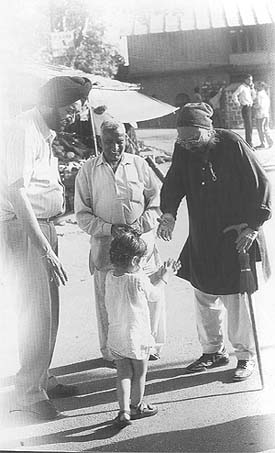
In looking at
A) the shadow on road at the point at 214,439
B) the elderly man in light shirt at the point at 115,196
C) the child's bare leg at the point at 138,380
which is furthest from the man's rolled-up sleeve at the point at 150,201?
the shadow on road at the point at 214,439

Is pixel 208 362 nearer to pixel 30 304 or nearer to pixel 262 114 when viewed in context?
pixel 30 304

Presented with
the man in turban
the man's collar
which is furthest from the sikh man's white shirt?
the man's collar

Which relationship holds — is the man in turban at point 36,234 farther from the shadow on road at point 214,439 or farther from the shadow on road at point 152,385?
the shadow on road at point 214,439

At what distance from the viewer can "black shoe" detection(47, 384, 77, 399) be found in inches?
227

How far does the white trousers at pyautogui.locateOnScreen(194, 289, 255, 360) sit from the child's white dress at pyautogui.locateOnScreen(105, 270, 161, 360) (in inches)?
11.8

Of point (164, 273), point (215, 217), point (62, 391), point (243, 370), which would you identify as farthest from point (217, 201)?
point (62, 391)

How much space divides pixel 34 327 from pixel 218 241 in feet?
3.25

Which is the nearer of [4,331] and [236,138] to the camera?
[236,138]

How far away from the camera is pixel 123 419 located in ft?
18.0

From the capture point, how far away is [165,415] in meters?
5.53

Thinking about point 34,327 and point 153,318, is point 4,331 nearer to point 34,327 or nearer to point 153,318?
point 34,327

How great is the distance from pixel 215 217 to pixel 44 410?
4.10 ft

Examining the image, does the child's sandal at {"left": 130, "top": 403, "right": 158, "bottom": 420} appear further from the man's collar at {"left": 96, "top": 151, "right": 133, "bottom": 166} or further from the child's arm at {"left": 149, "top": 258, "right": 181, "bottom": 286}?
the man's collar at {"left": 96, "top": 151, "right": 133, "bottom": 166}

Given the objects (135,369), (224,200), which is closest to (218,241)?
(224,200)
